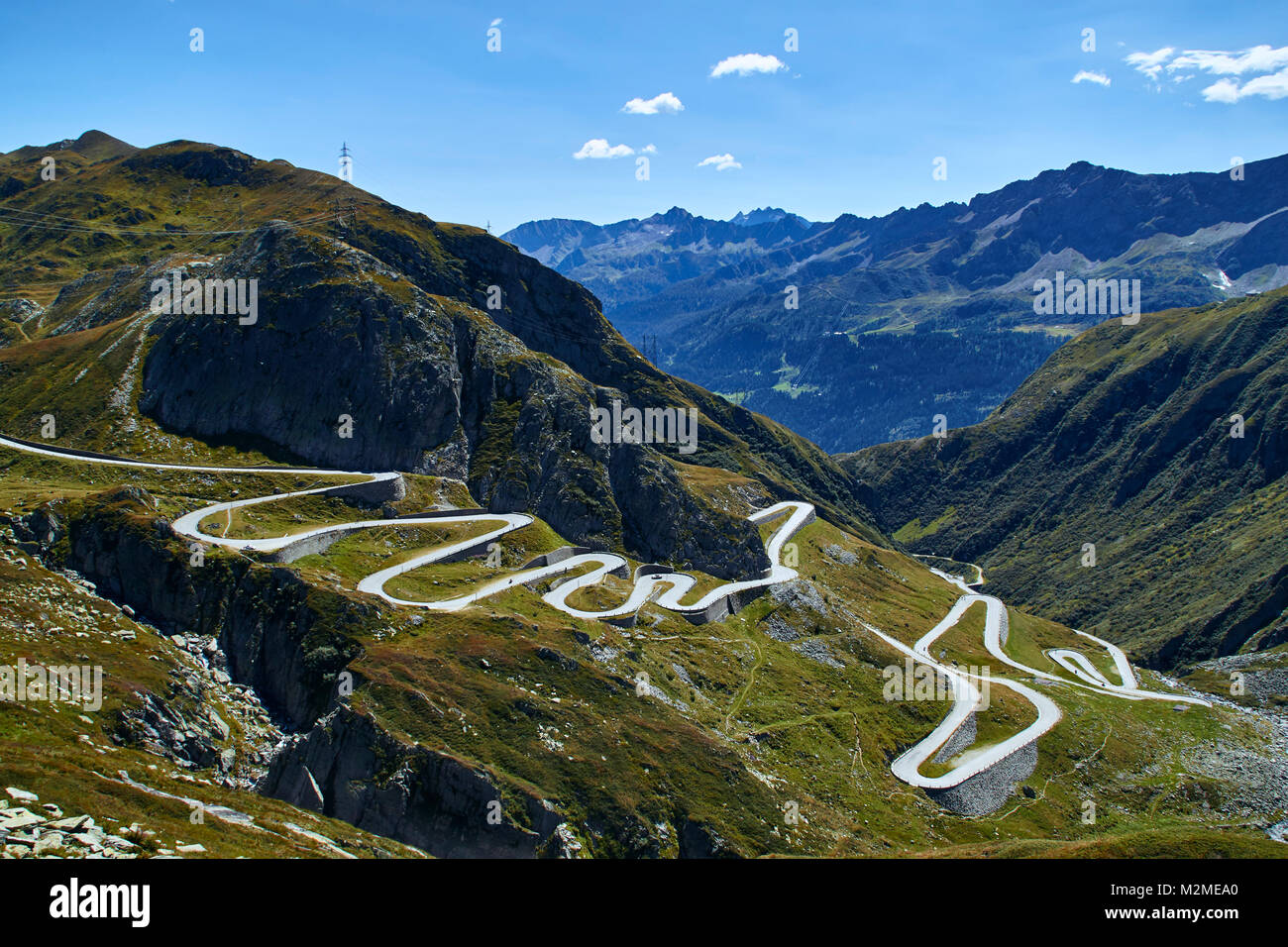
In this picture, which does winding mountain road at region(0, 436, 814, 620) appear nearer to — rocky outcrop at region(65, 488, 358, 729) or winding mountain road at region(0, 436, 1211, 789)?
winding mountain road at region(0, 436, 1211, 789)

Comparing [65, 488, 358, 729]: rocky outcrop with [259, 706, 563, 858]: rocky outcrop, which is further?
[65, 488, 358, 729]: rocky outcrop

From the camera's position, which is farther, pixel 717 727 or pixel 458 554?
pixel 458 554

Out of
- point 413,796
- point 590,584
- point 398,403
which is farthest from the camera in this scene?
point 398,403

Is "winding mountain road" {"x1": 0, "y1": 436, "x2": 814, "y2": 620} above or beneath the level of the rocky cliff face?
beneath

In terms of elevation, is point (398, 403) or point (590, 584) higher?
point (398, 403)

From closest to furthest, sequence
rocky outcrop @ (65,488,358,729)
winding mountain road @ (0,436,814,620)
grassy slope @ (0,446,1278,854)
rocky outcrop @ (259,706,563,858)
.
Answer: rocky outcrop @ (259,706,563,858) → grassy slope @ (0,446,1278,854) → rocky outcrop @ (65,488,358,729) → winding mountain road @ (0,436,814,620)

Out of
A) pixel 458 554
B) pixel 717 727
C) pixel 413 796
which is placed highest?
pixel 458 554

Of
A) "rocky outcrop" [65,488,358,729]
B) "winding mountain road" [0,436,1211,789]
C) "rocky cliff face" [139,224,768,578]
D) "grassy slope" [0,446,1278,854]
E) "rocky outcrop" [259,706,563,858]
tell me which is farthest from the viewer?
"rocky cliff face" [139,224,768,578]

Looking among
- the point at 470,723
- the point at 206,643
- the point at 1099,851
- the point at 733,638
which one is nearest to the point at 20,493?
the point at 206,643

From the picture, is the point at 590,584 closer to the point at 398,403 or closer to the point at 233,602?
the point at 233,602

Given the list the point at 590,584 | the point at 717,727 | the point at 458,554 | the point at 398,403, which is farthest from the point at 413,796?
the point at 398,403

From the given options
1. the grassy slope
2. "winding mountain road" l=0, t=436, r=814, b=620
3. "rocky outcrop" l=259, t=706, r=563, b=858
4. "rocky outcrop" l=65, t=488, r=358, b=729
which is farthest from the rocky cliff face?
"rocky outcrop" l=259, t=706, r=563, b=858
